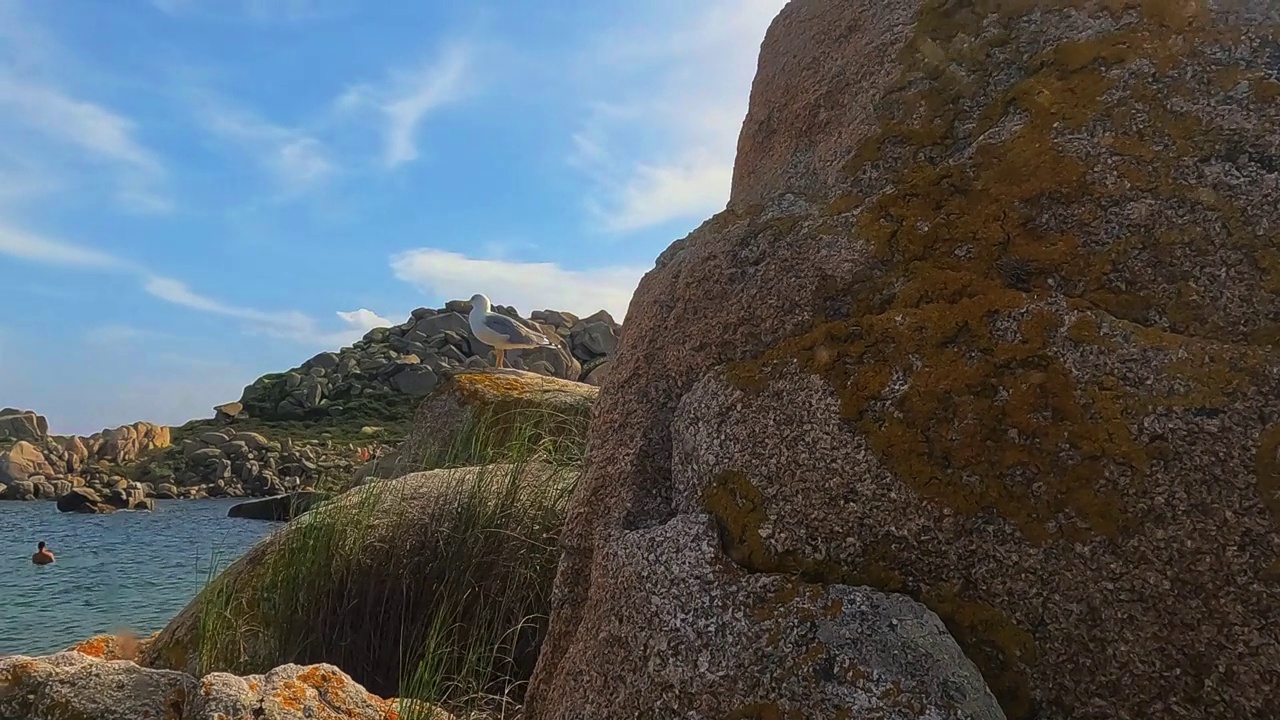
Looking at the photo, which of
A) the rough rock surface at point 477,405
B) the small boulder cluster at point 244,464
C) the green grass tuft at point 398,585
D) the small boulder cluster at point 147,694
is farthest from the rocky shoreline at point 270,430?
the small boulder cluster at point 147,694

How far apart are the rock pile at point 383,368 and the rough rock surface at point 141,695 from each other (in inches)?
2355

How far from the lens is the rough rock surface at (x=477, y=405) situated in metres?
9.85

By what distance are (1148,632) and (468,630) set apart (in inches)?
143

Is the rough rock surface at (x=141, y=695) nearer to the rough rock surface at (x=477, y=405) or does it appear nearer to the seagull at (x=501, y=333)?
the rough rock surface at (x=477, y=405)

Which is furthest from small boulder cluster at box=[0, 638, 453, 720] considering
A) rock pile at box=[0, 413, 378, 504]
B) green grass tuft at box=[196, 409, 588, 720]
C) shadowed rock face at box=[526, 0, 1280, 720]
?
rock pile at box=[0, 413, 378, 504]

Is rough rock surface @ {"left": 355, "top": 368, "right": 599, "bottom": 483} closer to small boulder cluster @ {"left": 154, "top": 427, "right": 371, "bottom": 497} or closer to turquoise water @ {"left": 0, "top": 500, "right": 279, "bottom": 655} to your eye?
turquoise water @ {"left": 0, "top": 500, "right": 279, "bottom": 655}

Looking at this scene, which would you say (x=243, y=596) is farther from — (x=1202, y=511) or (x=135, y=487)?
(x=135, y=487)

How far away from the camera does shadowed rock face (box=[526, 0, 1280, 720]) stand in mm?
2309

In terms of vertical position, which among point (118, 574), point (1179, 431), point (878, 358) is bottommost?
point (118, 574)

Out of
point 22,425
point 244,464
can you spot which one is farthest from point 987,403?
point 22,425

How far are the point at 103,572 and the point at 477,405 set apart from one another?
1220 centimetres

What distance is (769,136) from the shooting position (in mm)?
3982

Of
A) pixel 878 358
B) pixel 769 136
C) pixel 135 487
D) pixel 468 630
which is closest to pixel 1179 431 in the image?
pixel 878 358

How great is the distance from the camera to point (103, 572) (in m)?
18.7
